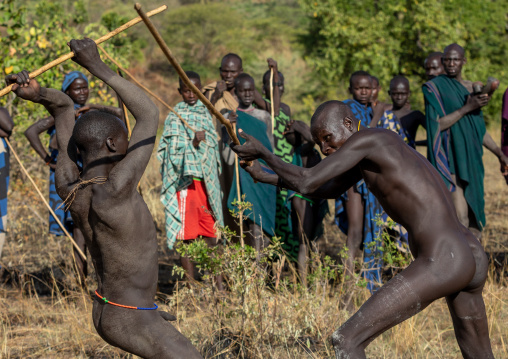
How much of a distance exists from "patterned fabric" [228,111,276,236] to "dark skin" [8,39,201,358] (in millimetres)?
2893

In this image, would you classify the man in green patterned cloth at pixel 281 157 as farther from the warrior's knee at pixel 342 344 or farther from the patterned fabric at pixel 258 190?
the warrior's knee at pixel 342 344

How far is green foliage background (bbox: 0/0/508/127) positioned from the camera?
8375 mm

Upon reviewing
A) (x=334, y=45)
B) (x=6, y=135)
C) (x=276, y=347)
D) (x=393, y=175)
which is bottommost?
(x=334, y=45)

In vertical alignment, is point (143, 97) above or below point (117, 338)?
above

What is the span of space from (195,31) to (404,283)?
21.7 meters

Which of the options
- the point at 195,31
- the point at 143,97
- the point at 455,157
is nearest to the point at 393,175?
the point at 143,97

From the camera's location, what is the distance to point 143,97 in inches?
122

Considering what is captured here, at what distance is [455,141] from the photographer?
6.26 metres

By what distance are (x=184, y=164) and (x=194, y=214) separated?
47 centimetres

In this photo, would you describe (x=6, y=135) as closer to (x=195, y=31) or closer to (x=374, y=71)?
(x=374, y=71)

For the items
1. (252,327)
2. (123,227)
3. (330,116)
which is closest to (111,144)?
(123,227)

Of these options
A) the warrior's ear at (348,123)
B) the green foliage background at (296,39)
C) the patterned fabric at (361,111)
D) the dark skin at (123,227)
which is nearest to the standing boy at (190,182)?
the patterned fabric at (361,111)

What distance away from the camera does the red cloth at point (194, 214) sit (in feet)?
19.6

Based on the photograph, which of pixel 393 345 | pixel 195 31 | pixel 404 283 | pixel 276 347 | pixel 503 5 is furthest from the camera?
pixel 195 31
